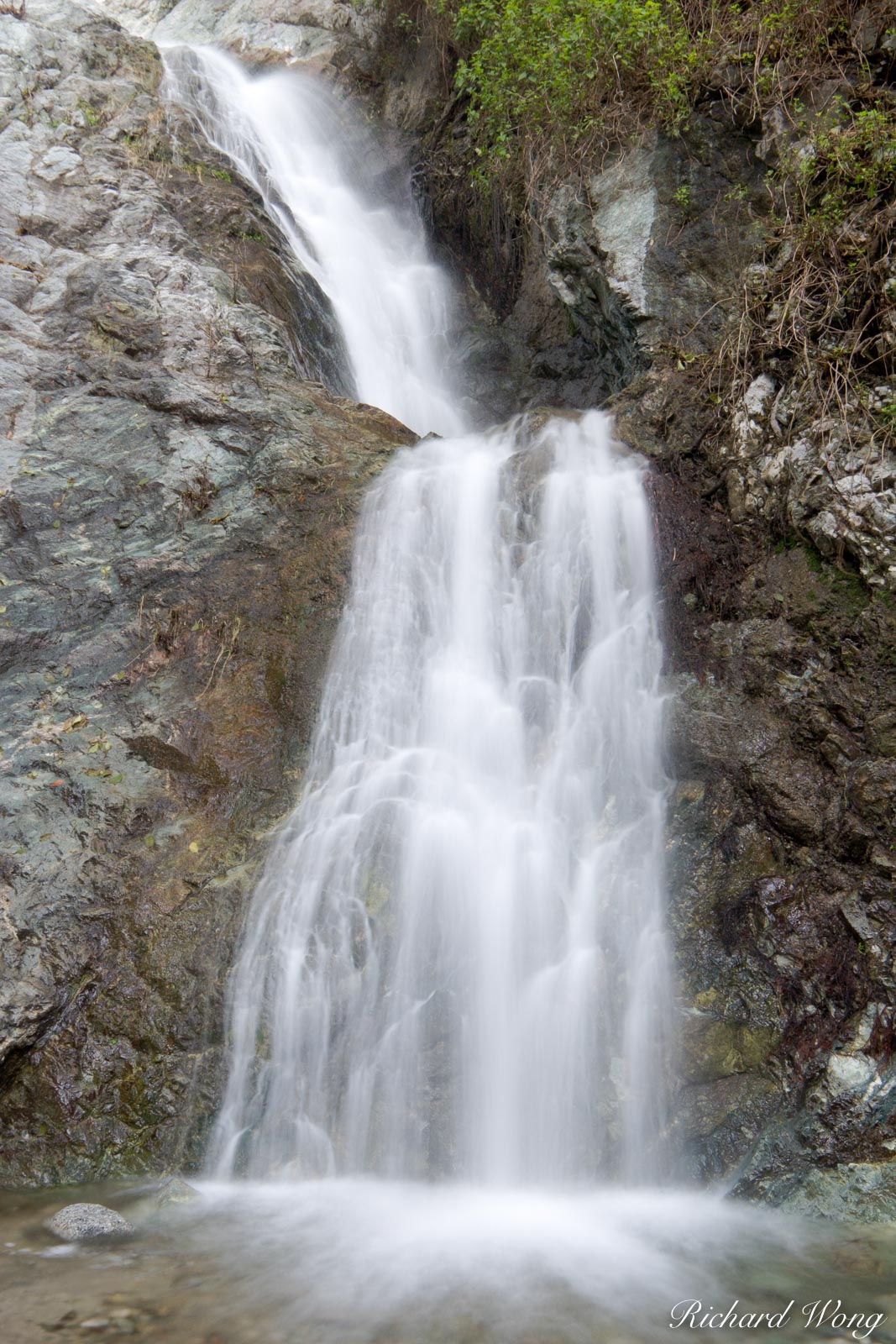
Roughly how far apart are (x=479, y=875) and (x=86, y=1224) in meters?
2.56

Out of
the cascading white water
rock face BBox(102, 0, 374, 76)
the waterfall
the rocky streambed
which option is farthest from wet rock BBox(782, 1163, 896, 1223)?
rock face BBox(102, 0, 374, 76)

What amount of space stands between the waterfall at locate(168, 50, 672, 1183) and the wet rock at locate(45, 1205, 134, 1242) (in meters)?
0.70

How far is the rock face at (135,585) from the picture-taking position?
4695 mm

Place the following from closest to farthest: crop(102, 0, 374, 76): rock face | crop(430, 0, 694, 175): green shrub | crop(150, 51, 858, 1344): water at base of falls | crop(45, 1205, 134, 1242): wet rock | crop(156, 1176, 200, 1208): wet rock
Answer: crop(150, 51, 858, 1344): water at base of falls
crop(45, 1205, 134, 1242): wet rock
crop(156, 1176, 200, 1208): wet rock
crop(430, 0, 694, 175): green shrub
crop(102, 0, 374, 76): rock face

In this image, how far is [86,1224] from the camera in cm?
376

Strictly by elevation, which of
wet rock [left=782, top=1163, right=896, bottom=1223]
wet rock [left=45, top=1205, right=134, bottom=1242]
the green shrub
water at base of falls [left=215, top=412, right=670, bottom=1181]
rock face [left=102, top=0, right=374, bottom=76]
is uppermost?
rock face [left=102, top=0, right=374, bottom=76]

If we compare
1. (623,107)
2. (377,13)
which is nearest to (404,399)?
(623,107)

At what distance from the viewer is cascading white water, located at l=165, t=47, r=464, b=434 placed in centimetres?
977

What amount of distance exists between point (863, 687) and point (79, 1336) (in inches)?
189

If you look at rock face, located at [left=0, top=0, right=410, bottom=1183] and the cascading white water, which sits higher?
the cascading white water

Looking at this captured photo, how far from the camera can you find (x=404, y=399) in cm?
960

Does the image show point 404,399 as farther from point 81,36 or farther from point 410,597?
point 81,36

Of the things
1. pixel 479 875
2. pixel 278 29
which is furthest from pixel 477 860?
pixel 278 29

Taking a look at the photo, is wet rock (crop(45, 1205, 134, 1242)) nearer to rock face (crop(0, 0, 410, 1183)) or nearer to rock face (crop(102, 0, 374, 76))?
rock face (crop(0, 0, 410, 1183))
